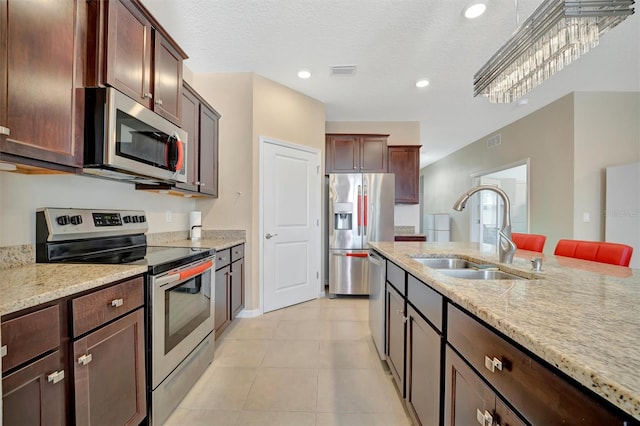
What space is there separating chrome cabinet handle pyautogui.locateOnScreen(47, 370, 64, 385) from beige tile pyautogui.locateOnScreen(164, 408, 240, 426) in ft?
2.76

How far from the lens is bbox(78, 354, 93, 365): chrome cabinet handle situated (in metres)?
1.01

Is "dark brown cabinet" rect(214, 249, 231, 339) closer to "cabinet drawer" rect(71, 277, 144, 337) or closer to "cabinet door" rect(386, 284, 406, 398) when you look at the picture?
"cabinet drawer" rect(71, 277, 144, 337)

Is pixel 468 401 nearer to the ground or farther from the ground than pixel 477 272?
nearer to the ground

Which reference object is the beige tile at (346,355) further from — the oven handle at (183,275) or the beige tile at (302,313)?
the oven handle at (183,275)

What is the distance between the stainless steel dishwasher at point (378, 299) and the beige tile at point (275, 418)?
28.7 inches

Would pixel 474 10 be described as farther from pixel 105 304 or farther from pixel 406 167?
pixel 105 304

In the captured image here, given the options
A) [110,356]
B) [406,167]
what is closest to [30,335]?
[110,356]

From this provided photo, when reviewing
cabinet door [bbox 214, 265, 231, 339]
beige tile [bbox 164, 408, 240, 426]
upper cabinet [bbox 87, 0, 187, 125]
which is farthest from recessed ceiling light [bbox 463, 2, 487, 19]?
beige tile [bbox 164, 408, 240, 426]

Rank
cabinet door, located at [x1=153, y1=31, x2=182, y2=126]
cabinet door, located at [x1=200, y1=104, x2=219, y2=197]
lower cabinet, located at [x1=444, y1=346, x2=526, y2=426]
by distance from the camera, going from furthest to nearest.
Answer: cabinet door, located at [x1=200, y1=104, x2=219, y2=197] → cabinet door, located at [x1=153, y1=31, x2=182, y2=126] → lower cabinet, located at [x1=444, y1=346, x2=526, y2=426]

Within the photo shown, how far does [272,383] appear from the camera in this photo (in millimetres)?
1863

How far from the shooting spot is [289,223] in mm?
3410

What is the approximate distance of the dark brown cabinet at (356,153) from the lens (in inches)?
166

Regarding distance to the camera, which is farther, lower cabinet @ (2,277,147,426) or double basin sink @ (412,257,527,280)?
double basin sink @ (412,257,527,280)

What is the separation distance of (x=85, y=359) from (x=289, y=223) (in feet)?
8.12
